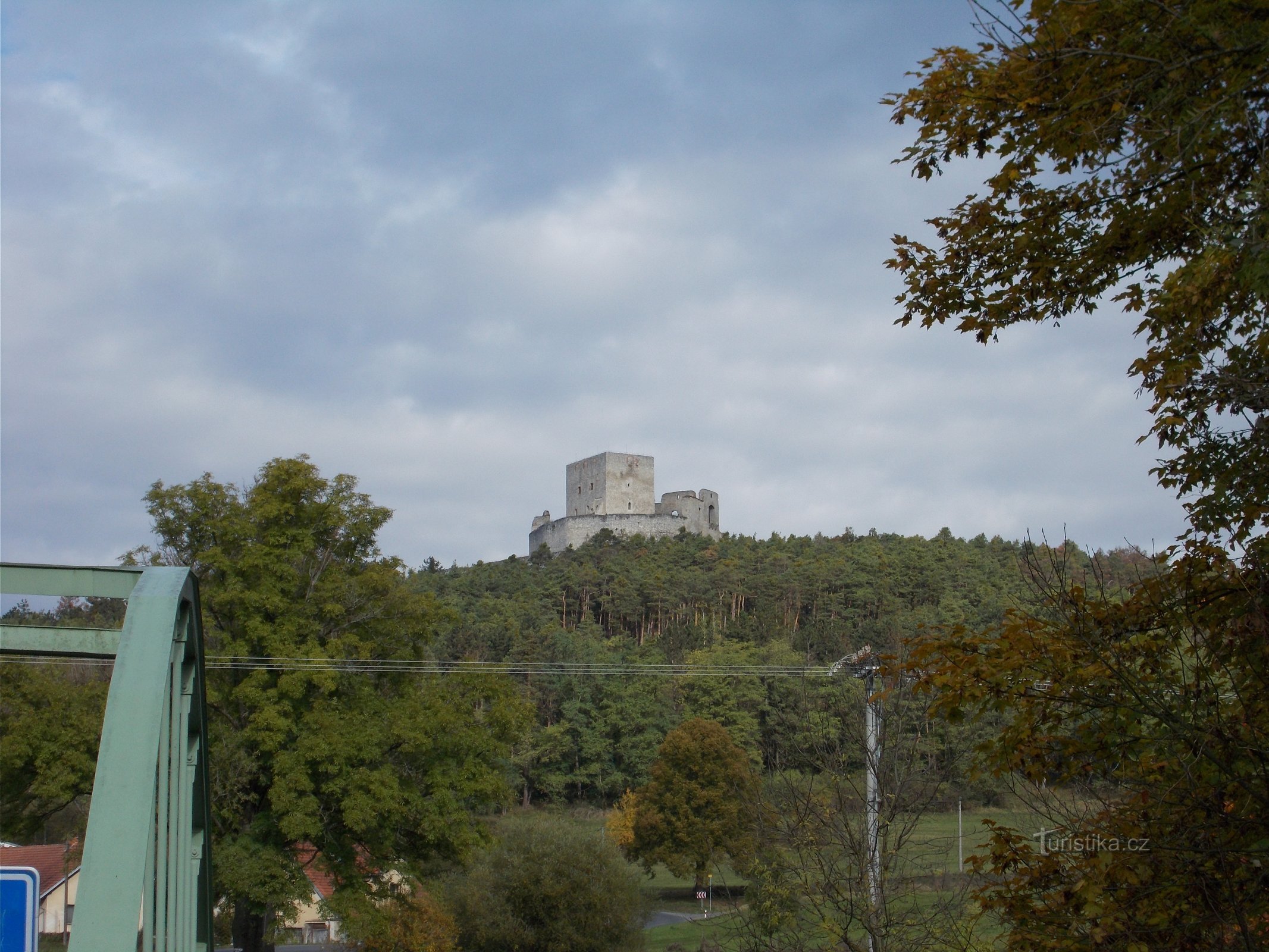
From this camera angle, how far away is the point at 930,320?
20.7 feet

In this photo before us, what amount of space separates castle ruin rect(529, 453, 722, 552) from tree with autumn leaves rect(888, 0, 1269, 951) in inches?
3739

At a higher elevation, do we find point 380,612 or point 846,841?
point 380,612

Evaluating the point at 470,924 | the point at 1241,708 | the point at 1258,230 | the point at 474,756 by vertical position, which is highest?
the point at 1258,230

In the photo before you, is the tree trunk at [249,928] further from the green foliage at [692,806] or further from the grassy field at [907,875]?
the green foliage at [692,806]

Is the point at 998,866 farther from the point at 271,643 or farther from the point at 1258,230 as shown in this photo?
the point at 271,643

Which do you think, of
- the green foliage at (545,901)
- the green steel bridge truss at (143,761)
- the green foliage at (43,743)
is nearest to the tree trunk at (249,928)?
the green foliage at (43,743)

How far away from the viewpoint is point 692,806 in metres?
39.4

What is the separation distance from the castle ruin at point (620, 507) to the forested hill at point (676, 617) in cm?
270

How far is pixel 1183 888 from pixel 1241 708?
0.87 metres

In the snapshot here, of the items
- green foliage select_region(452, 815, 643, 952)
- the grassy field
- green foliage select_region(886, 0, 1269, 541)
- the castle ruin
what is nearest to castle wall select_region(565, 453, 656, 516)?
the castle ruin

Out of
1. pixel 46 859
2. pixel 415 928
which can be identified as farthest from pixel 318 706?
pixel 415 928

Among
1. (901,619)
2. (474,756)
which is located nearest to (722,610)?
(901,619)

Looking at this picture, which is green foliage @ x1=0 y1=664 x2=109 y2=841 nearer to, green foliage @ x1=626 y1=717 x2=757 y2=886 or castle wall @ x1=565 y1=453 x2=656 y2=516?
green foliage @ x1=626 y1=717 x2=757 y2=886

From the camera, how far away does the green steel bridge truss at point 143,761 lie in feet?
8.57
